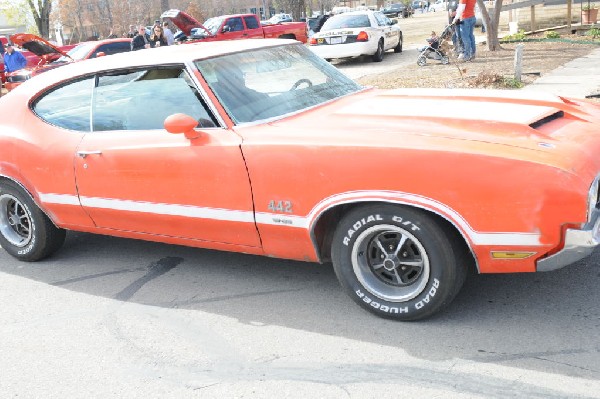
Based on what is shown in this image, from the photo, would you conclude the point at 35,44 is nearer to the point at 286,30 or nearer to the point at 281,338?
the point at 286,30

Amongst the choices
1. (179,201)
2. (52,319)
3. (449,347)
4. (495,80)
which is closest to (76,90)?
(179,201)

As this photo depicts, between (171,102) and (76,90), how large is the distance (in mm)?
962

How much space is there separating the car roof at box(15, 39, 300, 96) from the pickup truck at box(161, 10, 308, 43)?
13611 millimetres

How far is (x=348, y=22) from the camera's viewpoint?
18609 millimetres

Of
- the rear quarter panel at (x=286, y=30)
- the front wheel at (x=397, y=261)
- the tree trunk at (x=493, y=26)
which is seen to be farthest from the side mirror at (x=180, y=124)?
the rear quarter panel at (x=286, y=30)

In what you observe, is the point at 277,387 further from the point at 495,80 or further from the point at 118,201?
the point at 495,80

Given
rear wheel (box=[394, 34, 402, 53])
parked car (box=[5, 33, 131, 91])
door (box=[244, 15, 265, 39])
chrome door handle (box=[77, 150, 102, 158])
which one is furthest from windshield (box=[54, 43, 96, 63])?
chrome door handle (box=[77, 150, 102, 158])

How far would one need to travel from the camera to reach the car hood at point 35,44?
1644 cm

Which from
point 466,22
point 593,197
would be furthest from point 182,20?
point 593,197

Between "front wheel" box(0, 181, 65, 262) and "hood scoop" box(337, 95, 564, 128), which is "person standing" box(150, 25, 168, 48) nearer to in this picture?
"front wheel" box(0, 181, 65, 262)

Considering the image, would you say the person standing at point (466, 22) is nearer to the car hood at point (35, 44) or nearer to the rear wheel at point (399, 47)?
the rear wheel at point (399, 47)

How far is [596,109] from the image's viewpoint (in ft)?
14.0

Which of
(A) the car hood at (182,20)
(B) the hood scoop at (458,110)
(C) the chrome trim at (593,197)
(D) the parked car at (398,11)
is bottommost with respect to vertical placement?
(D) the parked car at (398,11)

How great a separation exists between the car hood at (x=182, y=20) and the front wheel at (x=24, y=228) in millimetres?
12752
